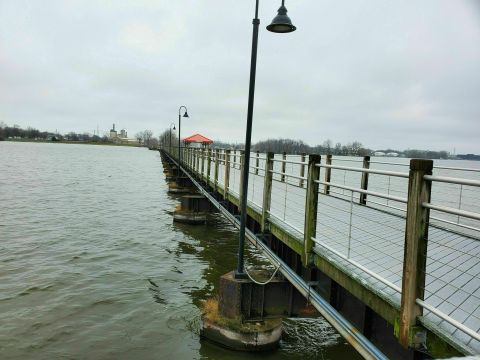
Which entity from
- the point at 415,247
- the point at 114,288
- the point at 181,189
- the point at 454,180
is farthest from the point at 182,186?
the point at 454,180

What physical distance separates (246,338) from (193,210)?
486 inches

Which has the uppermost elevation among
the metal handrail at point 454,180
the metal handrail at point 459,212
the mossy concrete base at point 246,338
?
the metal handrail at point 454,180

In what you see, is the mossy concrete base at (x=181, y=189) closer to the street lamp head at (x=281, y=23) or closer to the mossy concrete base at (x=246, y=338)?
the mossy concrete base at (x=246, y=338)

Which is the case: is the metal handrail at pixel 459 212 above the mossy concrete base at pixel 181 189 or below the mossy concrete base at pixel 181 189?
above

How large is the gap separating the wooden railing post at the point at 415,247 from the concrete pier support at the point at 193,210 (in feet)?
50.7

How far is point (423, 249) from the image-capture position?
362 cm

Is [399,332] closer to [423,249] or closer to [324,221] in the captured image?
[423,249]

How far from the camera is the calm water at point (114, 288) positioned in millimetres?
→ 7402

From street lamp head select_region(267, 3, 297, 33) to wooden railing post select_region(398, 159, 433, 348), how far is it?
453 centimetres

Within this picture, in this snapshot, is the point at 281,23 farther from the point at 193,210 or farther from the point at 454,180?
the point at 193,210

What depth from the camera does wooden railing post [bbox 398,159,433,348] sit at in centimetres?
357

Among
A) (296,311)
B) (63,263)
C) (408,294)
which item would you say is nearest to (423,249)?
(408,294)

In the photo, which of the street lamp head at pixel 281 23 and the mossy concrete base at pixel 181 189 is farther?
the mossy concrete base at pixel 181 189

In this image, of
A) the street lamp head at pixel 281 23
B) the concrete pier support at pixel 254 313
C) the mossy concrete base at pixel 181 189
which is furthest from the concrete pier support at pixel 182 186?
the street lamp head at pixel 281 23
